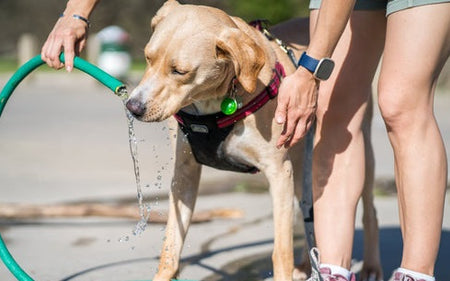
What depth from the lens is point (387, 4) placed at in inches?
124

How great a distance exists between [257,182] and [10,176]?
7.14ft

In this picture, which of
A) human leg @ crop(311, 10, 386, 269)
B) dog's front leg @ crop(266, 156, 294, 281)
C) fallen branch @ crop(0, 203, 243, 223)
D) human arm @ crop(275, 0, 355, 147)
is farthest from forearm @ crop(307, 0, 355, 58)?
fallen branch @ crop(0, 203, 243, 223)

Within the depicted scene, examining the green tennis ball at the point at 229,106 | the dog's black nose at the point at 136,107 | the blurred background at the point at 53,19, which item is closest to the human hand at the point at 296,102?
the green tennis ball at the point at 229,106

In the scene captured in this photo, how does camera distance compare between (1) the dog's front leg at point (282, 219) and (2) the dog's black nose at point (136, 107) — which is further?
(1) the dog's front leg at point (282, 219)

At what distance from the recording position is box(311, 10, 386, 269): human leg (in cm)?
342

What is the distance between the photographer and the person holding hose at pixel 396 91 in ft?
9.83

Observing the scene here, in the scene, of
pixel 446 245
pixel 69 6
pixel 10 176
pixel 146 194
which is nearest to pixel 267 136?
pixel 69 6

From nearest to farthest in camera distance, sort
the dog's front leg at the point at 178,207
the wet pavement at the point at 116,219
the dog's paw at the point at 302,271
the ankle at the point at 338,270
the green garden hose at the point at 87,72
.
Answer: the green garden hose at the point at 87,72, the ankle at the point at 338,270, the dog's front leg at the point at 178,207, the dog's paw at the point at 302,271, the wet pavement at the point at 116,219

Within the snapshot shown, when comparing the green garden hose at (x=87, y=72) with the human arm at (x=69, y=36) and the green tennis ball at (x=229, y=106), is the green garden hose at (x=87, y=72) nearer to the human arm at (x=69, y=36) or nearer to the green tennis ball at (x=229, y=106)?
the human arm at (x=69, y=36)

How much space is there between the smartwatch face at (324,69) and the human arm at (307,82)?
3 cm

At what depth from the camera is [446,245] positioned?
4.68m

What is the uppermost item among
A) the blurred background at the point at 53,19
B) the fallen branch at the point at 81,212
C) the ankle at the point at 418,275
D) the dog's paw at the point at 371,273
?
the ankle at the point at 418,275

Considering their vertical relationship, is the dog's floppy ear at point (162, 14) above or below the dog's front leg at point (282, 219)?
above

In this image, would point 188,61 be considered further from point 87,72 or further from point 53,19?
point 53,19
